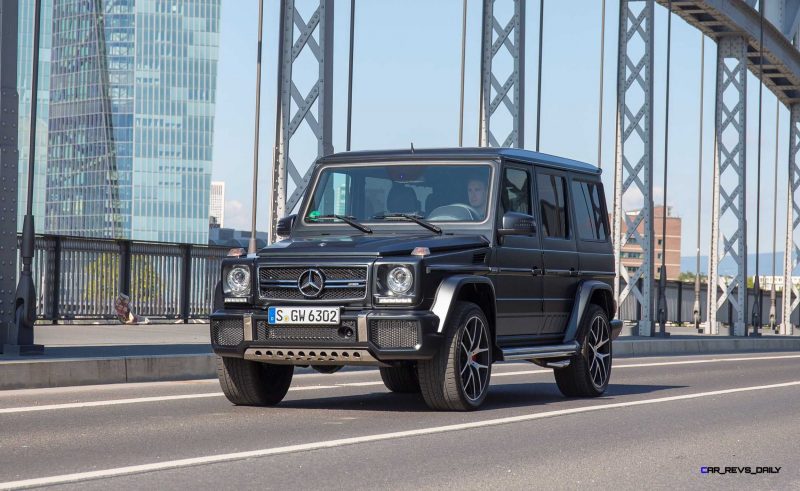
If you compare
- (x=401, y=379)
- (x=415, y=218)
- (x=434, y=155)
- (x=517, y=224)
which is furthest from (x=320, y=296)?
(x=401, y=379)

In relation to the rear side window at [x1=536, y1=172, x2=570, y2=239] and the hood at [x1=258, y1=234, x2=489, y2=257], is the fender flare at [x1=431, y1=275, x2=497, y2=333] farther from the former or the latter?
the rear side window at [x1=536, y1=172, x2=570, y2=239]

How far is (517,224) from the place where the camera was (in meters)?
11.6

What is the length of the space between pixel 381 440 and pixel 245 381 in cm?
268

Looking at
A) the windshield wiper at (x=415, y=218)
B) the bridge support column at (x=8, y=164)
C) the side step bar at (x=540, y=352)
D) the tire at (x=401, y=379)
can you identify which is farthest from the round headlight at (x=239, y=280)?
the bridge support column at (x=8, y=164)

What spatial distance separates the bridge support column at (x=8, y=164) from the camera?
15.1 meters

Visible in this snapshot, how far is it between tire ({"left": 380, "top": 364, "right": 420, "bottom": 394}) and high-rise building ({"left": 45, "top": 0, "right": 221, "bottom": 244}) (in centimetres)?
17122

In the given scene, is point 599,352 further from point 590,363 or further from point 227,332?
point 227,332

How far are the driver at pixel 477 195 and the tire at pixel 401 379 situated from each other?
199 centimetres

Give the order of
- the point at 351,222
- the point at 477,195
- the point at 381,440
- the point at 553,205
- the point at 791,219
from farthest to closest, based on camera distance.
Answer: the point at 791,219 < the point at 553,205 < the point at 477,195 < the point at 351,222 < the point at 381,440

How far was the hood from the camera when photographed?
10.7 meters

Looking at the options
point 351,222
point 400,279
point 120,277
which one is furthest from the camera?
point 120,277

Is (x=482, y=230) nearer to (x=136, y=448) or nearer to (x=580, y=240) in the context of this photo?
(x=580, y=240)

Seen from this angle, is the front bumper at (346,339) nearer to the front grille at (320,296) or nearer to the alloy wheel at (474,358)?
the front grille at (320,296)

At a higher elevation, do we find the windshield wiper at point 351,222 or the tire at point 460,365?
the windshield wiper at point 351,222
